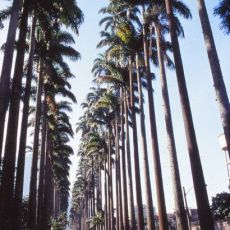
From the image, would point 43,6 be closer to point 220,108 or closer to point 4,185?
point 4,185

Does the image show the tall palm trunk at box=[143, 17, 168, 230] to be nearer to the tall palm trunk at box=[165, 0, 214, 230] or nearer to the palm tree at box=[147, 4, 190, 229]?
the palm tree at box=[147, 4, 190, 229]

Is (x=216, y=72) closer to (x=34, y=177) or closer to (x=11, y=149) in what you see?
(x=11, y=149)

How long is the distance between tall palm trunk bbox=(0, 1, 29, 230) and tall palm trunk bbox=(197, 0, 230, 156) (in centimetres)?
813

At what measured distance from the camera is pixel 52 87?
97.1 feet

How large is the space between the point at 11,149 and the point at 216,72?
8.48m

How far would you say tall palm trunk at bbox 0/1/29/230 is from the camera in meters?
13.9

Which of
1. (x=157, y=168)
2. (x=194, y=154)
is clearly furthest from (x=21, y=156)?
(x=194, y=154)

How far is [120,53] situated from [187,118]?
17.5 metres

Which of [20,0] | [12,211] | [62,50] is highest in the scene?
[62,50]

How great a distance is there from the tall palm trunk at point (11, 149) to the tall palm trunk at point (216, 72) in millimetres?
8127

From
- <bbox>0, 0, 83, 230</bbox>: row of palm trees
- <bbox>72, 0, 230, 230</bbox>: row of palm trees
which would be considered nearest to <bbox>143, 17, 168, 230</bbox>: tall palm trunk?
<bbox>72, 0, 230, 230</bbox>: row of palm trees

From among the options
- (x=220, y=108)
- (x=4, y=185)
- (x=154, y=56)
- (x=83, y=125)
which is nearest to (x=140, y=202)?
(x=154, y=56)

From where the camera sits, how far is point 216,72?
12.1 meters

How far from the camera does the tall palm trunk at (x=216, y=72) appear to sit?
36.8ft
